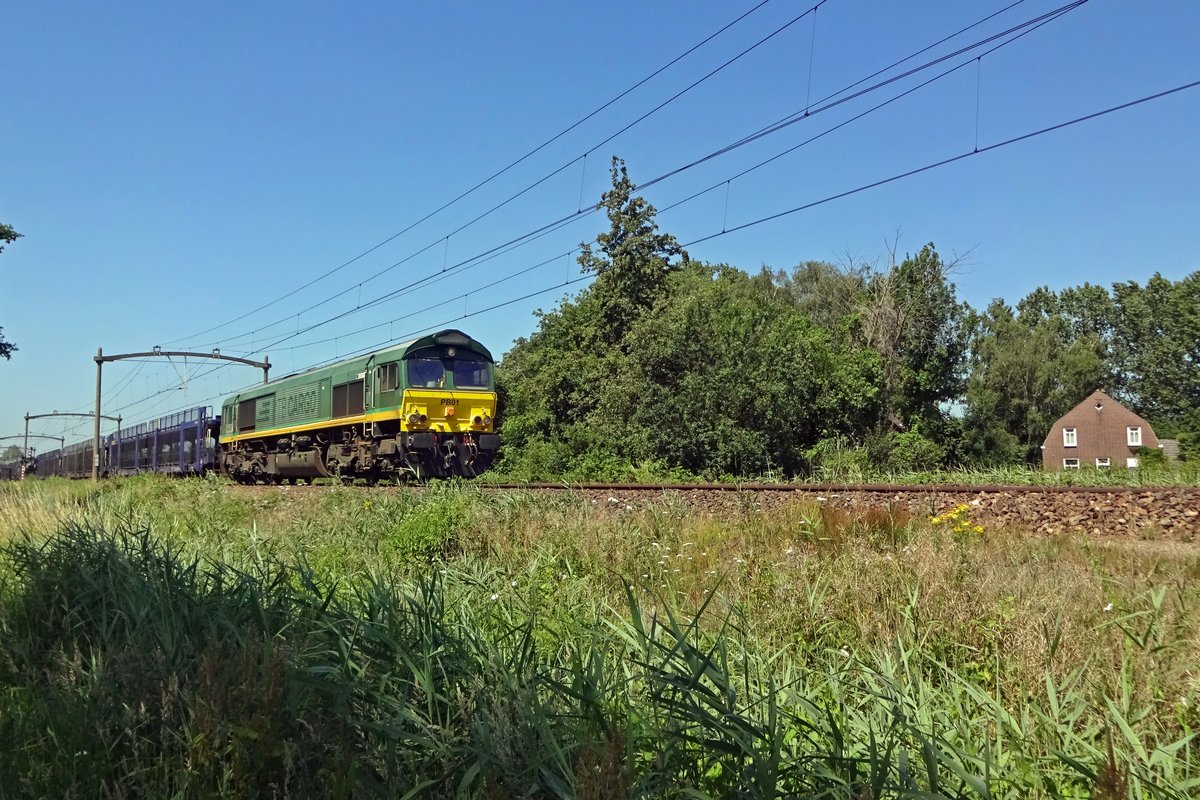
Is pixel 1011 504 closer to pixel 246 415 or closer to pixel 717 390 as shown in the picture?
pixel 717 390

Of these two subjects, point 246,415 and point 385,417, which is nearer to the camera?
point 385,417

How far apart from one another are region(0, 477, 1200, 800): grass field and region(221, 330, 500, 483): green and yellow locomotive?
14.2 m

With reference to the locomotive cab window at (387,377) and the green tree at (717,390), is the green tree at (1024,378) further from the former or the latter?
the locomotive cab window at (387,377)

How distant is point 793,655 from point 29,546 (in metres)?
6.49

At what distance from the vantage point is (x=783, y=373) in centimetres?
3008

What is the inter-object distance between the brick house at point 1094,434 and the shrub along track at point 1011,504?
170 ft

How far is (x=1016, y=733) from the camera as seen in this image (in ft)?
13.0

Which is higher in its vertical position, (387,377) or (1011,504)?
(387,377)

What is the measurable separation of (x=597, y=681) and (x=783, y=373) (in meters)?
26.7

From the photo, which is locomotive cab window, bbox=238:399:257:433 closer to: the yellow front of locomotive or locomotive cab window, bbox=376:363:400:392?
locomotive cab window, bbox=376:363:400:392

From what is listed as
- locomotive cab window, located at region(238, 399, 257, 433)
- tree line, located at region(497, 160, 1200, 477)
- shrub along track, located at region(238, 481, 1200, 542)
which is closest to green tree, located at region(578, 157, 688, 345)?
tree line, located at region(497, 160, 1200, 477)

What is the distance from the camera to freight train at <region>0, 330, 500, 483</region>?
2266 centimetres

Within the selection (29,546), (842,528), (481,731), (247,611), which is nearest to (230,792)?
(481,731)

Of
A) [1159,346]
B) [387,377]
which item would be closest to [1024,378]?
[1159,346]
